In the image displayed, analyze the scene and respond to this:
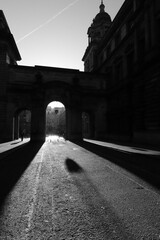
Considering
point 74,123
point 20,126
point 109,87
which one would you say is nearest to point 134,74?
point 109,87

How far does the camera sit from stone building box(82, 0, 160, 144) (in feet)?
50.3

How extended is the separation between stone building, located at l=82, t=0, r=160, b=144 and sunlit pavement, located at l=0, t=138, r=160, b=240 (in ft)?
40.0

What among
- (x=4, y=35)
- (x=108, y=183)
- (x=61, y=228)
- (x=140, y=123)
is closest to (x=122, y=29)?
(x=140, y=123)

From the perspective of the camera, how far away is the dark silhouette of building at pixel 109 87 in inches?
627

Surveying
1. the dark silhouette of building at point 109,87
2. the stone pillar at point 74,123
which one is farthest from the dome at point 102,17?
the stone pillar at point 74,123

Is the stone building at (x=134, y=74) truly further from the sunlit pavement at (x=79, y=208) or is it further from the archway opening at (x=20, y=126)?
the archway opening at (x=20, y=126)

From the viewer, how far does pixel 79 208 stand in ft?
9.76

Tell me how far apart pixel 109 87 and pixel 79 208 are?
85.6 feet

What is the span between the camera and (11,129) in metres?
22.3

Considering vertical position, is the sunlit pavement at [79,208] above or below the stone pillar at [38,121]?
below

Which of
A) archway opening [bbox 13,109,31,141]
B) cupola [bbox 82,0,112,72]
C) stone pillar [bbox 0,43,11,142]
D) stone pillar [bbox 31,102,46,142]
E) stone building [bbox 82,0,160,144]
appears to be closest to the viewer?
stone building [bbox 82,0,160,144]

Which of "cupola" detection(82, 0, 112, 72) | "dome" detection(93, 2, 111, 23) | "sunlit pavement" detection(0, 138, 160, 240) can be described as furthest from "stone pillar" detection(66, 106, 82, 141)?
"dome" detection(93, 2, 111, 23)

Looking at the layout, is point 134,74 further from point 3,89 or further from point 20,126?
point 20,126

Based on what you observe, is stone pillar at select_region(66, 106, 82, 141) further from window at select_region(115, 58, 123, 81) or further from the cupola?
the cupola
